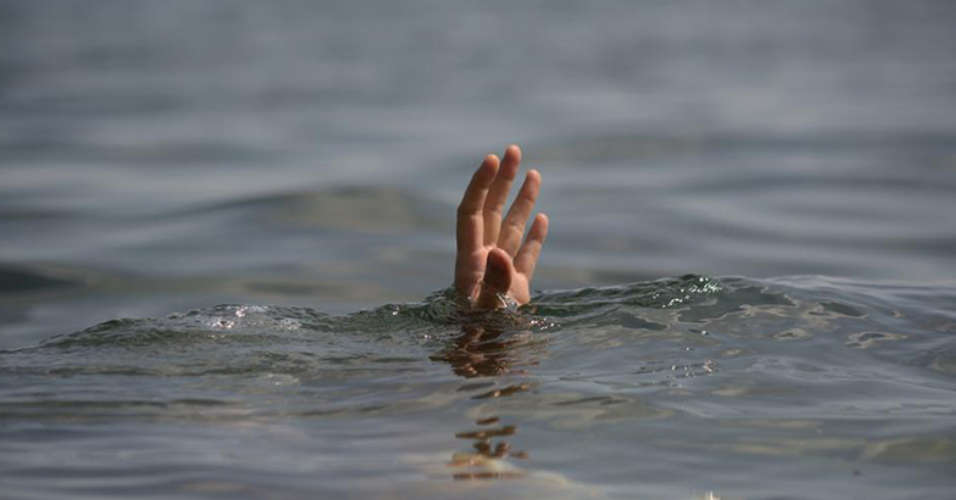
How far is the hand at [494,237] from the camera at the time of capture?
4309 mm

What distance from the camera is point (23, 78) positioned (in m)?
15.9

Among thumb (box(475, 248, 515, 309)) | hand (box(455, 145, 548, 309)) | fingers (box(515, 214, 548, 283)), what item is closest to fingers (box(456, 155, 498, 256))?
hand (box(455, 145, 548, 309))

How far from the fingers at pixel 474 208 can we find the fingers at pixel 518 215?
1.29 feet

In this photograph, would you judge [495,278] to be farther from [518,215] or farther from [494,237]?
[518,215]

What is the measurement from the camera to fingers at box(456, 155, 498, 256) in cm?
445

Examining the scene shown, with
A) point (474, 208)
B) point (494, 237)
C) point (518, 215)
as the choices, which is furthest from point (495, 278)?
point (518, 215)

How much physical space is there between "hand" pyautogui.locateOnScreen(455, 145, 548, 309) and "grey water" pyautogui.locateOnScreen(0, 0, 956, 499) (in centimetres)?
13

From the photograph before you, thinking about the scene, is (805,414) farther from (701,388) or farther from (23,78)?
(23,78)

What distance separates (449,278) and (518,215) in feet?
4.94

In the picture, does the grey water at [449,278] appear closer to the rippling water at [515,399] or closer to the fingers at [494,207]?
the rippling water at [515,399]

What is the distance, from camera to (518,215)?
504 cm

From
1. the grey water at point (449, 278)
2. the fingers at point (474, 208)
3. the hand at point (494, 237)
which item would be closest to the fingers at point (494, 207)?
the hand at point (494, 237)

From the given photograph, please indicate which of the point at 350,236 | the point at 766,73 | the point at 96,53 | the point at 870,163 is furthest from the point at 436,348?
the point at 96,53

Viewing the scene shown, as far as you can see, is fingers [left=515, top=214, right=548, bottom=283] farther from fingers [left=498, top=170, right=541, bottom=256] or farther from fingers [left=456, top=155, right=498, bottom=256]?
fingers [left=456, top=155, right=498, bottom=256]
